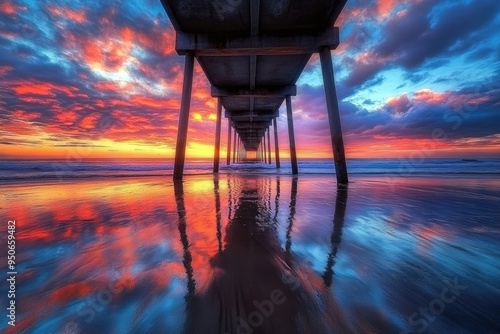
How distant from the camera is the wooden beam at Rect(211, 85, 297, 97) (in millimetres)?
13077

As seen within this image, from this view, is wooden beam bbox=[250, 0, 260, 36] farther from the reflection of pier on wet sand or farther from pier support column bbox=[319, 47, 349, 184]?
the reflection of pier on wet sand

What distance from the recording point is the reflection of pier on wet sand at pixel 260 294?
816 mm

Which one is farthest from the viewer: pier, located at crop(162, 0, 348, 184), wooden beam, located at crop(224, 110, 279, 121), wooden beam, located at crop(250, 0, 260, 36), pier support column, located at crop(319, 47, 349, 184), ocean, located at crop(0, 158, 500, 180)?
wooden beam, located at crop(224, 110, 279, 121)

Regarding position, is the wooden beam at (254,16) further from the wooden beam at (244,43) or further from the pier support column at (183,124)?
the pier support column at (183,124)

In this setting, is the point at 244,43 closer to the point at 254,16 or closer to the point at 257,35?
the point at 257,35

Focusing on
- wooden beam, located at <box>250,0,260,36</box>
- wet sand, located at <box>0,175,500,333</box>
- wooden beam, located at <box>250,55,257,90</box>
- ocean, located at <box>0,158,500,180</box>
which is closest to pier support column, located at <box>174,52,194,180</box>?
wooden beam, located at <box>250,0,260,36</box>

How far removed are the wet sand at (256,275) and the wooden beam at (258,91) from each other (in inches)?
472

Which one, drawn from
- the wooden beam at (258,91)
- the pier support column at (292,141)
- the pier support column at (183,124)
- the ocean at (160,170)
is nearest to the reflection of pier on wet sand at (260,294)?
the pier support column at (183,124)

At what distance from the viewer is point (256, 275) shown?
3.93 feet

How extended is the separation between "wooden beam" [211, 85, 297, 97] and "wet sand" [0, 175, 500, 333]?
11993 millimetres

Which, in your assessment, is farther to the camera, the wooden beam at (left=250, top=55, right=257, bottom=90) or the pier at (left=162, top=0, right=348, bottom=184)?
the wooden beam at (left=250, top=55, right=257, bottom=90)

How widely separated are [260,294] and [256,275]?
0.18 metres

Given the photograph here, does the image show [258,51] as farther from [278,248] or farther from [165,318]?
[165,318]

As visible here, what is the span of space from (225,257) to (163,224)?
3.48 feet
